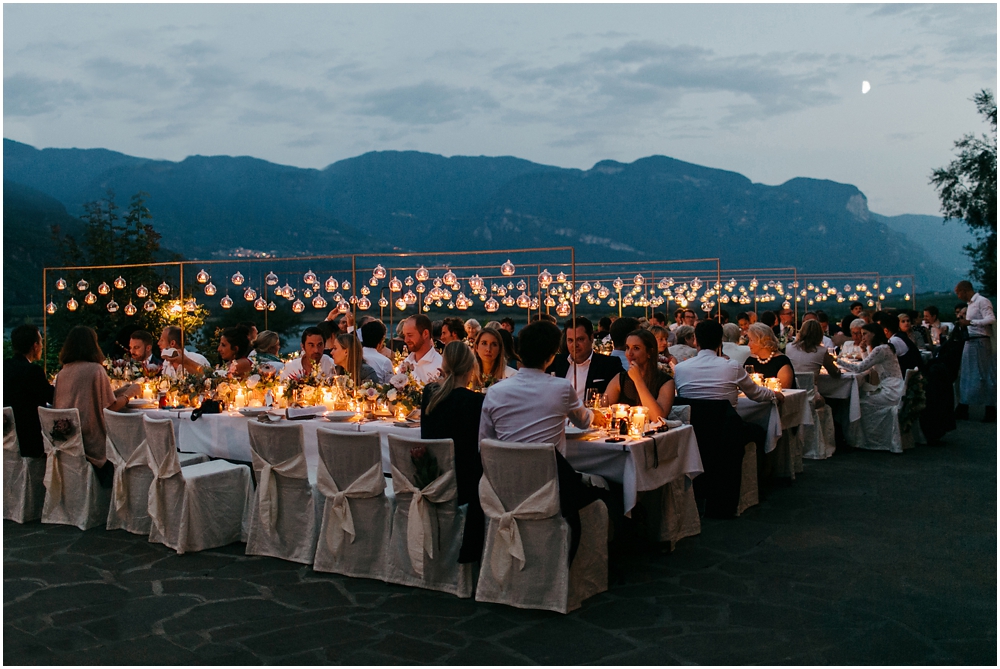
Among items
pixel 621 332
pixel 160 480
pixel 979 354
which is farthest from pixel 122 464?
pixel 979 354

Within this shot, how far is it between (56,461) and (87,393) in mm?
548

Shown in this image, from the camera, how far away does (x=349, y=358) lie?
721cm

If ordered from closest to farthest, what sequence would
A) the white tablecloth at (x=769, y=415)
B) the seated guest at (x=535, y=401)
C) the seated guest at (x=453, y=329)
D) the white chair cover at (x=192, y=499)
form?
the seated guest at (x=535, y=401)
the white chair cover at (x=192, y=499)
the white tablecloth at (x=769, y=415)
the seated guest at (x=453, y=329)

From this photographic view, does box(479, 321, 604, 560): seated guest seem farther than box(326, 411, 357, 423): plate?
No

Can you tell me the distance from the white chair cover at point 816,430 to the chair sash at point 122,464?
5.64 meters

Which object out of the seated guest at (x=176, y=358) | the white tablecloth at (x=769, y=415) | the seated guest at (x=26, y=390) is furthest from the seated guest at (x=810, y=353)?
the seated guest at (x=26, y=390)

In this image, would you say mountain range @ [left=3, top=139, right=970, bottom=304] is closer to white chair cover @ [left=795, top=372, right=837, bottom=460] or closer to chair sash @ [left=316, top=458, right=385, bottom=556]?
white chair cover @ [left=795, top=372, right=837, bottom=460]

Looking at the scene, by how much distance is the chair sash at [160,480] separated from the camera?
5598 mm

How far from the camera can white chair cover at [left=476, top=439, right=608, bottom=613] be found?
13.9 ft

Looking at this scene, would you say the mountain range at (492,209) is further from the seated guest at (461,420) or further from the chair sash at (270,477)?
the seated guest at (461,420)

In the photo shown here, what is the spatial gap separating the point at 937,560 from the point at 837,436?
3980 mm

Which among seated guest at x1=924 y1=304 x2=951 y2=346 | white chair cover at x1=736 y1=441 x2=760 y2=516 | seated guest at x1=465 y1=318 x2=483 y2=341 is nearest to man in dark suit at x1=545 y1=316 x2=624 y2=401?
white chair cover at x1=736 y1=441 x2=760 y2=516

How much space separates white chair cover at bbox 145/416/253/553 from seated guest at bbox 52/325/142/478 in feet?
2.48

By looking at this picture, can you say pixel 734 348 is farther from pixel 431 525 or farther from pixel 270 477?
pixel 270 477
